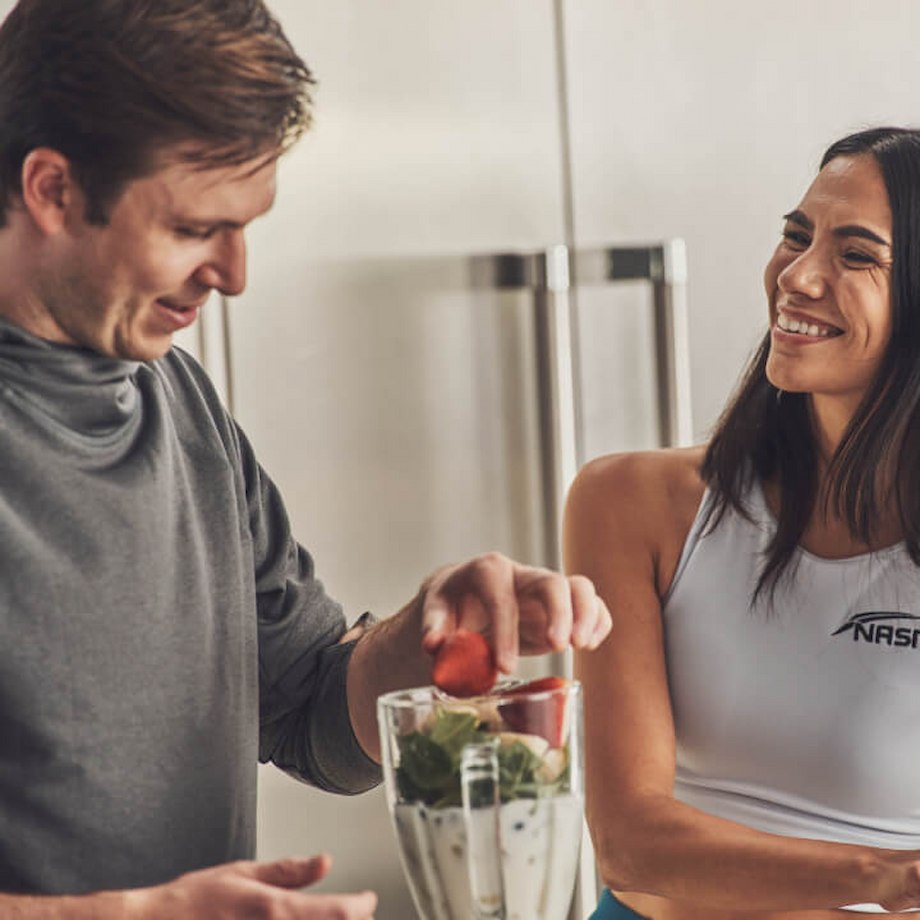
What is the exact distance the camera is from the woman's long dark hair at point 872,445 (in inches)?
67.6

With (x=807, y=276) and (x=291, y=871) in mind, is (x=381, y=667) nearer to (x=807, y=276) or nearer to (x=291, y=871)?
(x=291, y=871)

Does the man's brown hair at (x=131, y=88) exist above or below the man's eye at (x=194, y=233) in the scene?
above

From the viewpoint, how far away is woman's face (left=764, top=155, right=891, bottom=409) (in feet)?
5.67

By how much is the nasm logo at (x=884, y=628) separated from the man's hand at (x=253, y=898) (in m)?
0.97

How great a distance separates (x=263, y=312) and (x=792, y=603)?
0.71 m

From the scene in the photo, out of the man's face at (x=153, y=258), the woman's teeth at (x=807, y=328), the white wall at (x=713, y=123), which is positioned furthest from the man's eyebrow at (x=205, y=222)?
the white wall at (x=713, y=123)

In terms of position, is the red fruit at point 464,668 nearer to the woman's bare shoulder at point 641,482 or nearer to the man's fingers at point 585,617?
the man's fingers at point 585,617

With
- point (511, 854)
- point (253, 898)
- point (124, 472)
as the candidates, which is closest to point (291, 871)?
point (253, 898)

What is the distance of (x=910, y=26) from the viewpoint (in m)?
2.40

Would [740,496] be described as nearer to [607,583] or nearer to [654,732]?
[607,583]

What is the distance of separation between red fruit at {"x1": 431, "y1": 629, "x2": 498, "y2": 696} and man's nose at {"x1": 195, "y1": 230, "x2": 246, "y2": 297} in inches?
10.6

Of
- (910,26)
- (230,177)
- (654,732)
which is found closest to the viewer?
(230,177)

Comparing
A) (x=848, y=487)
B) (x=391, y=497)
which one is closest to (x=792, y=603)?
(x=848, y=487)

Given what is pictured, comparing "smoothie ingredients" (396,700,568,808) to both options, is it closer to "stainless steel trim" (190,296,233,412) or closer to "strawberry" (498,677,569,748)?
"strawberry" (498,677,569,748)
